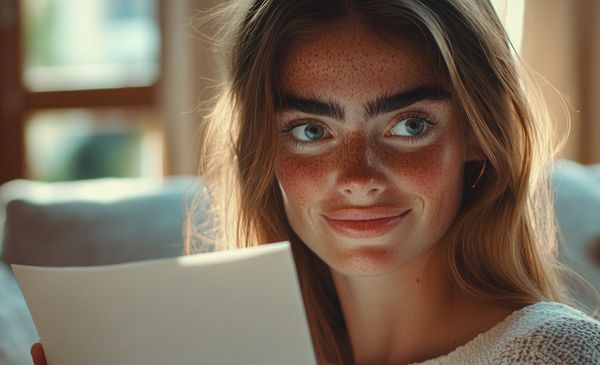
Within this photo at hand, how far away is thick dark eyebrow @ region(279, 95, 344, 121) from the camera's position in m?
1.13

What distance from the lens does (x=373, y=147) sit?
112 centimetres

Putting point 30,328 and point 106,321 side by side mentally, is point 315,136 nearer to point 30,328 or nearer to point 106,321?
point 106,321

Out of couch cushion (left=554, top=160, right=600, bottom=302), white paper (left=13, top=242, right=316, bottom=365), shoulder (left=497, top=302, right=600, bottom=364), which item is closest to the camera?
white paper (left=13, top=242, right=316, bottom=365)

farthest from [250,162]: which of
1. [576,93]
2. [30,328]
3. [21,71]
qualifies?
[21,71]

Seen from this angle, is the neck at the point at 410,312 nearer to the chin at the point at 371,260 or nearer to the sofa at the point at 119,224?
the chin at the point at 371,260

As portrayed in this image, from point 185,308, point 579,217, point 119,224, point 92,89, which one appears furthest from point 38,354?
point 92,89

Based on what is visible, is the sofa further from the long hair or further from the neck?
the neck

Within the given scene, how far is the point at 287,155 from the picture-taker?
47.2 inches

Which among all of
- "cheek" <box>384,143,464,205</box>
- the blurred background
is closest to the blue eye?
"cheek" <box>384,143,464,205</box>

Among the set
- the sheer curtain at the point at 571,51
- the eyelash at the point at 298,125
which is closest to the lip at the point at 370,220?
the eyelash at the point at 298,125

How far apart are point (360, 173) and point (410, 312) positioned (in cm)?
27

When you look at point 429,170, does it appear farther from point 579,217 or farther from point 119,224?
point 119,224

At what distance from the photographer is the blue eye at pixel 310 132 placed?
116 cm

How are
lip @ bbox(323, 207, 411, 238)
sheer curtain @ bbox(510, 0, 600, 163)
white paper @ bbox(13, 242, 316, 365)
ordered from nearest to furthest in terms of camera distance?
white paper @ bbox(13, 242, 316, 365), lip @ bbox(323, 207, 411, 238), sheer curtain @ bbox(510, 0, 600, 163)
